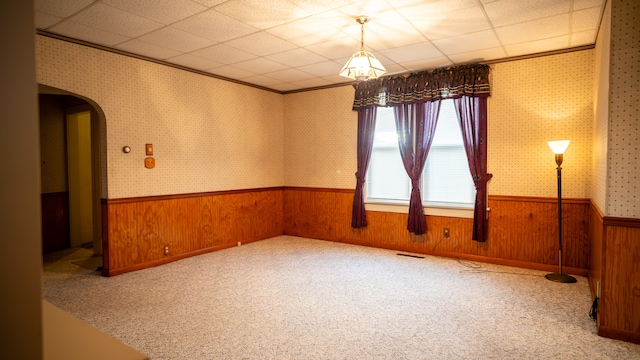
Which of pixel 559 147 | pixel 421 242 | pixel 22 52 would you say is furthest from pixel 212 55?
pixel 22 52

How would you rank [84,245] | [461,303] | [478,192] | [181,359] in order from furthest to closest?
[84,245], [478,192], [461,303], [181,359]

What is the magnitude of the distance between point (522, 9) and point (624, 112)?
123 centimetres

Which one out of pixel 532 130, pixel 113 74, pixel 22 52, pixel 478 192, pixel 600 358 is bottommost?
pixel 600 358

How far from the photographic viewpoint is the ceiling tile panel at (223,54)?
430 cm

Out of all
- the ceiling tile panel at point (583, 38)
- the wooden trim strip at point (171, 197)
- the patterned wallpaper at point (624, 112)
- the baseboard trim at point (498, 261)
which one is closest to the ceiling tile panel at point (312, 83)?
the wooden trim strip at point (171, 197)

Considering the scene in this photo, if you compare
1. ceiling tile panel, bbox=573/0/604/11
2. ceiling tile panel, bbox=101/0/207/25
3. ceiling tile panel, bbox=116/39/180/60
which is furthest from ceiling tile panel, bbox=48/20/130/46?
ceiling tile panel, bbox=573/0/604/11

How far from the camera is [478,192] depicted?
485cm

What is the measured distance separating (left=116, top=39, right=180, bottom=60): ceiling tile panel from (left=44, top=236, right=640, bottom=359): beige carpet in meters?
2.69

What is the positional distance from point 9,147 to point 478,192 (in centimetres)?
508

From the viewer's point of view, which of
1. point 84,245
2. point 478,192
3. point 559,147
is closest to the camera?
point 559,147

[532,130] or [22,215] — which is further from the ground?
[532,130]

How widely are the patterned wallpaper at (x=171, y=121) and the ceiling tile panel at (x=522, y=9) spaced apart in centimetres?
390

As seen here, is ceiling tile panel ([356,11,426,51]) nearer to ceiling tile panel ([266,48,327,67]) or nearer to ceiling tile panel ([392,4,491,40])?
ceiling tile panel ([392,4,491,40])

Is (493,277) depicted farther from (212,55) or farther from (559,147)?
(212,55)
